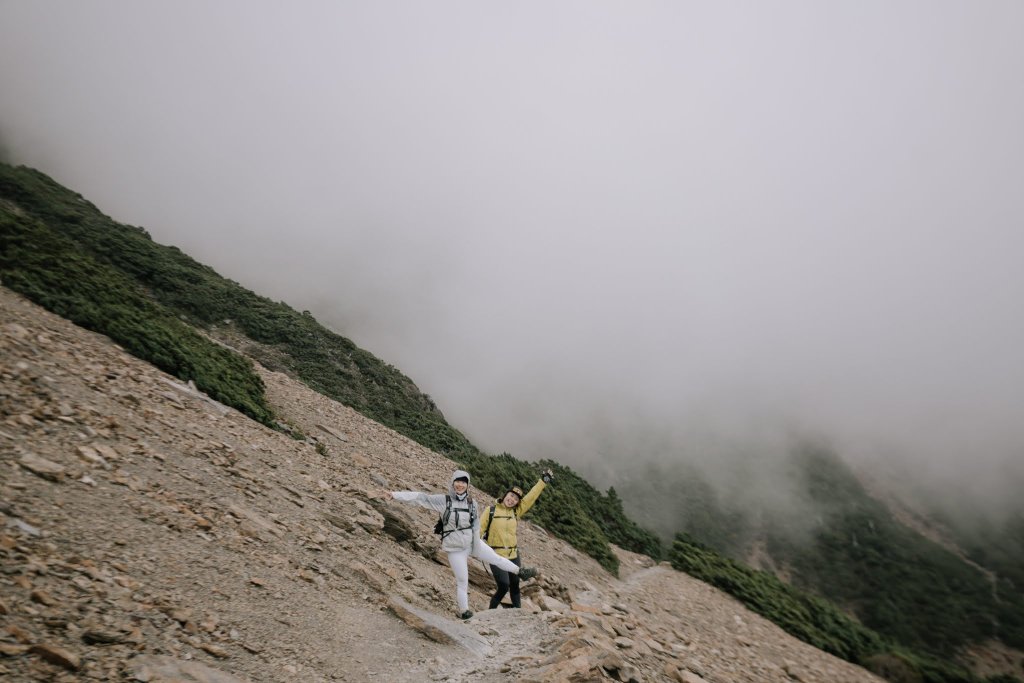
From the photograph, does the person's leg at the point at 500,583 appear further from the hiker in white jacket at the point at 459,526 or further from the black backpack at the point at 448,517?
the black backpack at the point at 448,517

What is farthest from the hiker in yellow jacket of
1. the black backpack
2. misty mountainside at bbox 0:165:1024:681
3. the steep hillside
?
the steep hillside

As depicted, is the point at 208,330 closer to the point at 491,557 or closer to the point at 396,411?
the point at 396,411

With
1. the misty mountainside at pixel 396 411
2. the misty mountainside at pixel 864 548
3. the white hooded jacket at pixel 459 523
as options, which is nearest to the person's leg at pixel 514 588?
the white hooded jacket at pixel 459 523

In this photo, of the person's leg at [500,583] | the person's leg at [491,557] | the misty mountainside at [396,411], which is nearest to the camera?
the person's leg at [491,557]

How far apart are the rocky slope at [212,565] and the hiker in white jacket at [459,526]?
623 millimetres

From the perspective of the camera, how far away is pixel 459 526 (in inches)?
262

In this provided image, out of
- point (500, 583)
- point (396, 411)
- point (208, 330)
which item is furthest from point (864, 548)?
point (208, 330)

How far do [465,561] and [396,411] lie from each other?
17.8 metres

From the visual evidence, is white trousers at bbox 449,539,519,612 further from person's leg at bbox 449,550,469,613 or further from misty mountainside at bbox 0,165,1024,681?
misty mountainside at bbox 0,165,1024,681

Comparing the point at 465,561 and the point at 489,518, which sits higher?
the point at 489,518

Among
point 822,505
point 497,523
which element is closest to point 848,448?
point 822,505

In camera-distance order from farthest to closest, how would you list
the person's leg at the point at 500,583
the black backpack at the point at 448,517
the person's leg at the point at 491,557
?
the person's leg at the point at 500,583, the person's leg at the point at 491,557, the black backpack at the point at 448,517

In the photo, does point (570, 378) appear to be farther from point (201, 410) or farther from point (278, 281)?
point (201, 410)

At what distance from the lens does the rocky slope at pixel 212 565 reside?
3.65m
